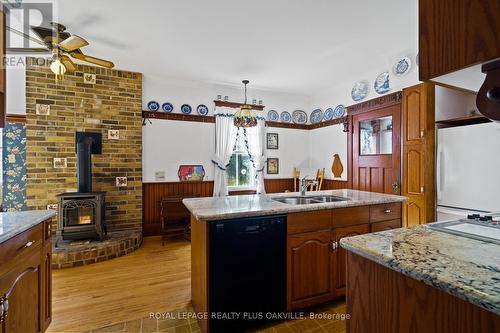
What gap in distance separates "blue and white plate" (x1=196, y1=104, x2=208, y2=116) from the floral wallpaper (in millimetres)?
2527

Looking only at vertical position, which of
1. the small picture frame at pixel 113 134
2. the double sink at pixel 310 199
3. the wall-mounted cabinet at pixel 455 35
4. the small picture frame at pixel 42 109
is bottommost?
the double sink at pixel 310 199

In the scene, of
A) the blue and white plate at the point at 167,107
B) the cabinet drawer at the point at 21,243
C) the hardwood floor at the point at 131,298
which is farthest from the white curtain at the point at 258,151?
the cabinet drawer at the point at 21,243

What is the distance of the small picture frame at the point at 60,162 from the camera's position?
3.56m

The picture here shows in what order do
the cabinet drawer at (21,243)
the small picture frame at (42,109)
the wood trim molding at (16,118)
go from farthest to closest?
the small picture frame at (42,109) → the wood trim molding at (16,118) → the cabinet drawer at (21,243)

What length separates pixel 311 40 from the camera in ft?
9.71

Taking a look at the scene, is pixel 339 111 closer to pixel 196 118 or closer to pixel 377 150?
pixel 377 150

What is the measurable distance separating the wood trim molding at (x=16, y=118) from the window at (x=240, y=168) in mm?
3136

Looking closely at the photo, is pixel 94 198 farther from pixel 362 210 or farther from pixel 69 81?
pixel 362 210

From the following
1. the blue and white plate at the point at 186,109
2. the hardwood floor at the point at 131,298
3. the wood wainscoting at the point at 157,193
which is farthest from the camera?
the blue and white plate at the point at 186,109

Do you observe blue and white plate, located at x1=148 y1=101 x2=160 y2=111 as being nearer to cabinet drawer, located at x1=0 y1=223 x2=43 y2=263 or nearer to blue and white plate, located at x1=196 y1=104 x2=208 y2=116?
blue and white plate, located at x1=196 y1=104 x2=208 y2=116

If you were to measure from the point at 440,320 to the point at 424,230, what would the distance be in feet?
1.72

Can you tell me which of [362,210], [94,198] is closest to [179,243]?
[94,198]

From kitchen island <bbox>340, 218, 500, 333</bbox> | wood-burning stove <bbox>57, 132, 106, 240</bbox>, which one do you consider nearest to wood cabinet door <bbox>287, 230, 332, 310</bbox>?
kitchen island <bbox>340, 218, 500, 333</bbox>

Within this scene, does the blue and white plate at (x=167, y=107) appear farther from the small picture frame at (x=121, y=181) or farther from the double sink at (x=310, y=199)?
the double sink at (x=310, y=199)
